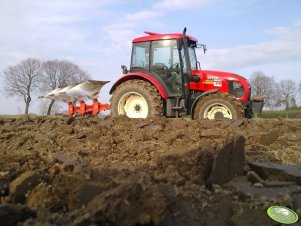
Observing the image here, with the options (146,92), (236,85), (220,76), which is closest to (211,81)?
(220,76)

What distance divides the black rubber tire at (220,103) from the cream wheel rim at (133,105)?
159cm

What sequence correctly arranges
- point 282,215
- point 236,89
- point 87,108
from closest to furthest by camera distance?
point 282,215, point 236,89, point 87,108

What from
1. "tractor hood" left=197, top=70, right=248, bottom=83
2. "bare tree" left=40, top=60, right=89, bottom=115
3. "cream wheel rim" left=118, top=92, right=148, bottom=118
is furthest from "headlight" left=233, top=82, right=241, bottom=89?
"bare tree" left=40, top=60, right=89, bottom=115

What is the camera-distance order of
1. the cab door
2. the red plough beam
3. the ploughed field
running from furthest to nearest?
1. the red plough beam
2. the cab door
3. the ploughed field

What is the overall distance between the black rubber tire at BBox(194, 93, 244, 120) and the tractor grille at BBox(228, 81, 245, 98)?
100 cm

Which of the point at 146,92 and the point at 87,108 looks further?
the point at 87,108

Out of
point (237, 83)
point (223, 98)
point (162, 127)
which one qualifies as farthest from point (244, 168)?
point (237, 83)

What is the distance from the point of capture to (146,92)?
10.2m

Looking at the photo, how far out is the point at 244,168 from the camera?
4.25 m

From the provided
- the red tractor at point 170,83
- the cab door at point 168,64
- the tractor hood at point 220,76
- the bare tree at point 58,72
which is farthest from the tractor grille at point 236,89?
the bare tree at point 58,72

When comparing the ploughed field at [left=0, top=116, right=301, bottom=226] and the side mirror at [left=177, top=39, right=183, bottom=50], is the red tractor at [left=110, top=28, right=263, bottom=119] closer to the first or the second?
the side mirror at [left=177, top=39, right=183, bottom=50]

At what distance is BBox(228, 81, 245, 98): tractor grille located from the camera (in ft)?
33.8

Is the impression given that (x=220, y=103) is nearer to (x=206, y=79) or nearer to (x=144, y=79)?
(x=206, y=79)

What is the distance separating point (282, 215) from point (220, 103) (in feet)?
20.2
